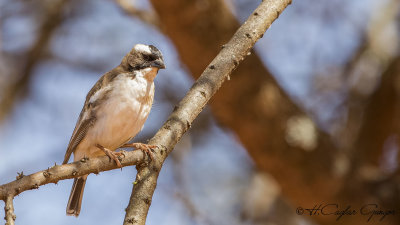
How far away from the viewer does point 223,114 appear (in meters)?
6.15

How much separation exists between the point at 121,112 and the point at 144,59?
53 centimetres

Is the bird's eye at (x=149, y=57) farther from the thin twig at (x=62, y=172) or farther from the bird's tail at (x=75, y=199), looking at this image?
the thin twig at (x=62, y=172)

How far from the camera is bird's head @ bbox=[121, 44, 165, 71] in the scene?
4.54 m

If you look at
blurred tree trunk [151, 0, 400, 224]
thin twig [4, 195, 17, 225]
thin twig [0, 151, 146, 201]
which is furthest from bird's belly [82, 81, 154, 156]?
thin twig [4, 195, 17, 225]

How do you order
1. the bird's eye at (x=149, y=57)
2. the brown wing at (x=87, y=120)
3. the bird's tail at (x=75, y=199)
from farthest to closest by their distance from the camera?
the bird's tail at (x=75, y=199) → the bird's eye at (x=149, y=57) → the brown wing at (x=87, y=120)

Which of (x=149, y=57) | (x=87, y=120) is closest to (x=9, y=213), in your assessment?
(x=87, y=120)

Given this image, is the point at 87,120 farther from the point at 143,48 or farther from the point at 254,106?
the point at 254,106

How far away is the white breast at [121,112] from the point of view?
434 centimetres

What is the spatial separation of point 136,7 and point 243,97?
211 centimetres

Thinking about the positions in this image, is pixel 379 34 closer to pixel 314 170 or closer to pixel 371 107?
pixel 371 107

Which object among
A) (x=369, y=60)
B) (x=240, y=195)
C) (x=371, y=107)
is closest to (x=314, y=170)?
(x=371, y=107)

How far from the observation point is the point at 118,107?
14.2 ft

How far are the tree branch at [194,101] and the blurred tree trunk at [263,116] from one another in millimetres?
2215

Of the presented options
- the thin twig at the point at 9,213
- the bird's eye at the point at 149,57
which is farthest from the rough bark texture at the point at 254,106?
the thin twig at the point at 9,213
